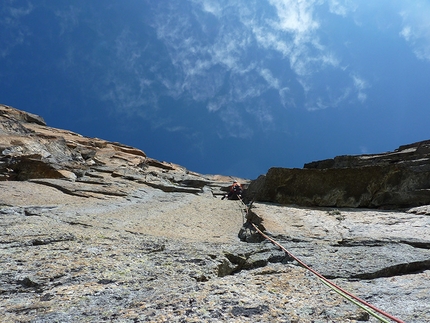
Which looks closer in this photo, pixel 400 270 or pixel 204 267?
pixel 204 267

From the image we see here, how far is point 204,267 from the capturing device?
3986 mm

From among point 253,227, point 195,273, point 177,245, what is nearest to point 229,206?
point 253,227

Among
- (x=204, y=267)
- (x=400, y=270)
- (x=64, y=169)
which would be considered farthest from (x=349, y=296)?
(x=64, y=169)

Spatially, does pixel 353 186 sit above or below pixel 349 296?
above

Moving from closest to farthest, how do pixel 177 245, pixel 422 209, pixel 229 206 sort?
pixel 177 245 < pixel 422 209 < pixel 229 206

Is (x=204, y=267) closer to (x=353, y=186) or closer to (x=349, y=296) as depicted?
(x=349, y=296)

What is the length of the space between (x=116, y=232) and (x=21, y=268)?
86.9 inches

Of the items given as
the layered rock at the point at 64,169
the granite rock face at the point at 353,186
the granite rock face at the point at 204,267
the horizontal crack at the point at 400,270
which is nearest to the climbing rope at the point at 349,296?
the granite rock face at the point at 204,267

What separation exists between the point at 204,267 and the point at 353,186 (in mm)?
7777

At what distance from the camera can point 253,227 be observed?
677 centimetres

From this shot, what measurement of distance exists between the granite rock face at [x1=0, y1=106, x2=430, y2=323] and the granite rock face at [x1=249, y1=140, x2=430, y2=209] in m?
1.20

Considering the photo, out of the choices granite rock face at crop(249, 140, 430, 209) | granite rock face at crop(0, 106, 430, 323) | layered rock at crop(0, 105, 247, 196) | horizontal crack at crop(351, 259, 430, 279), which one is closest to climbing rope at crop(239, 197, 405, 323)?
granite rock face at crop(0, 106, 430, 323)

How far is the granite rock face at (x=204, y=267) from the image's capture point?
2879mm

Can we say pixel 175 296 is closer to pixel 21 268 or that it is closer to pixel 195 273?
→ pixel 195 273
